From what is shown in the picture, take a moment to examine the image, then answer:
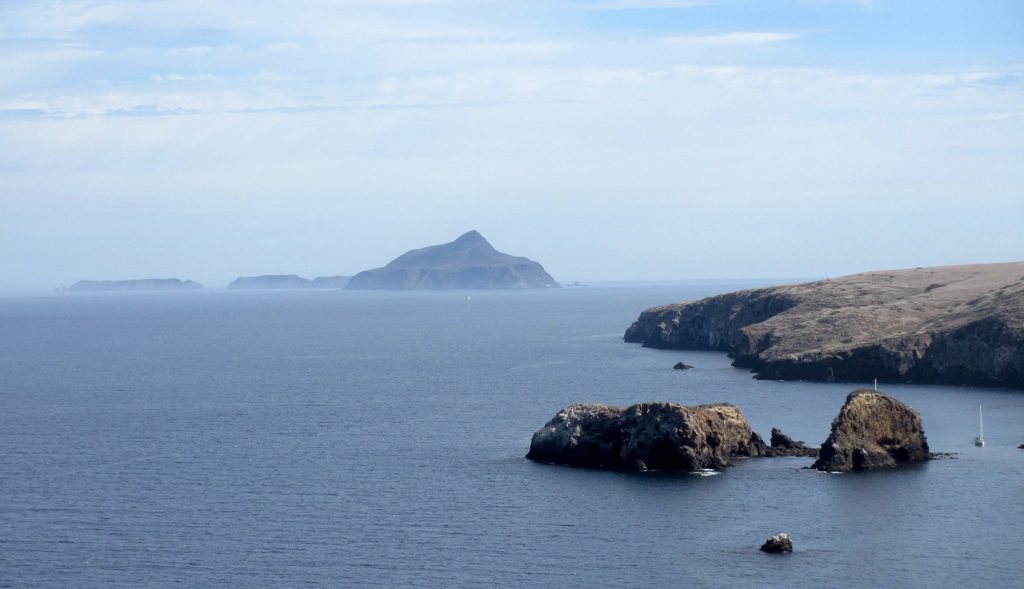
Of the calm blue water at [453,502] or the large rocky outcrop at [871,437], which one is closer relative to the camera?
the calm blue water at [453,502]

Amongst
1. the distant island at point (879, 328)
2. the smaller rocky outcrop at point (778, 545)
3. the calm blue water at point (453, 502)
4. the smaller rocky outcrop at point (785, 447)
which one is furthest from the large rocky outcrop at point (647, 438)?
the distant island at point (879, 328)

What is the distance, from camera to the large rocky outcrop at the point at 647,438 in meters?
84.4

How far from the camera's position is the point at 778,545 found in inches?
2477

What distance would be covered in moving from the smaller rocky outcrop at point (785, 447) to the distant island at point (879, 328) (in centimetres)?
4847

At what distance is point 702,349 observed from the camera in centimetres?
19288

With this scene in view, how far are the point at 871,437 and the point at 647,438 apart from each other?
16.3m

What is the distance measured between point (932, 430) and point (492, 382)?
57808 millimetres

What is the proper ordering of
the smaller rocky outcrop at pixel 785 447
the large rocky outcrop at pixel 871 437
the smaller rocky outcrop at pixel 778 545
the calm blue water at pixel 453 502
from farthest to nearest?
the smaller rocky outcrop at pixel 785 447 → the large rocky outcrop at pixel 871 437 → the smaller rocky outcrop at pixel 778 545 → the calm blue water at pixel 453 502

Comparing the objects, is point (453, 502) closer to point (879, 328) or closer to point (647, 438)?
point (647, 438)

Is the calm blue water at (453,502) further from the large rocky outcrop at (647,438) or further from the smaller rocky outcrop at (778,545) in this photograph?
the large rocky outcrop at (647,438)


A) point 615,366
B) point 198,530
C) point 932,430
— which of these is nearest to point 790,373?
point 615,366

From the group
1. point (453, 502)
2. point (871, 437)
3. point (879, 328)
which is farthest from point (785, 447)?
point (879, 328)

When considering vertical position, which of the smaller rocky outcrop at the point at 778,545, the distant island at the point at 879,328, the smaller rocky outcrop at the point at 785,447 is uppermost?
the distant island at the point at 879,328

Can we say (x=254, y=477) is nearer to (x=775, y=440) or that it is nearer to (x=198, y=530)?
(x=198, y=530)
